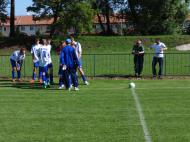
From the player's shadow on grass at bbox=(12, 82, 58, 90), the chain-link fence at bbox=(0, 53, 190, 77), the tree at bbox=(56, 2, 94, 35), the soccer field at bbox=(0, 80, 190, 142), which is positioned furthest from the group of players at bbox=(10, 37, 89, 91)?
the tree at bbox=(56, 2, 94, 35)

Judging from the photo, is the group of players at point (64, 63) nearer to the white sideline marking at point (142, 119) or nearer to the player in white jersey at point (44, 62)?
the player in white jersey at point (44, 62)

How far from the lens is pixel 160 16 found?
67.4 m

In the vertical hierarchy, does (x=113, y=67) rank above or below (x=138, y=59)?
below

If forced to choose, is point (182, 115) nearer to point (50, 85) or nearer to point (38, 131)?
point (38, 131)

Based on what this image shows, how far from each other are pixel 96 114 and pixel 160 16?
5562 centimetres

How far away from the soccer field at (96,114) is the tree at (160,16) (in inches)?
1884

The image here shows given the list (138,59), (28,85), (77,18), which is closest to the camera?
(28,85)

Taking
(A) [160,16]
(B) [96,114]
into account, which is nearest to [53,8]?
(A) [160,16]

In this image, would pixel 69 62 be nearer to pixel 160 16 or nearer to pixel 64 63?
pixel 64 63

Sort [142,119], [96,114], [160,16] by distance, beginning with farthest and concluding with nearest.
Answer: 1. [160,16]
2. [96,114]
3. [142,119]

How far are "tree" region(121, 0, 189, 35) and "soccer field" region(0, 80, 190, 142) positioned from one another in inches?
1884

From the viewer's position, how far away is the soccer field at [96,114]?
10320 millimetres

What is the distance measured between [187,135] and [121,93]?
7437 millimetres

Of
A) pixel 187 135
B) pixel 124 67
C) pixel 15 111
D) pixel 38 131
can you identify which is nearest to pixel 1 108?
pixel 15 111
